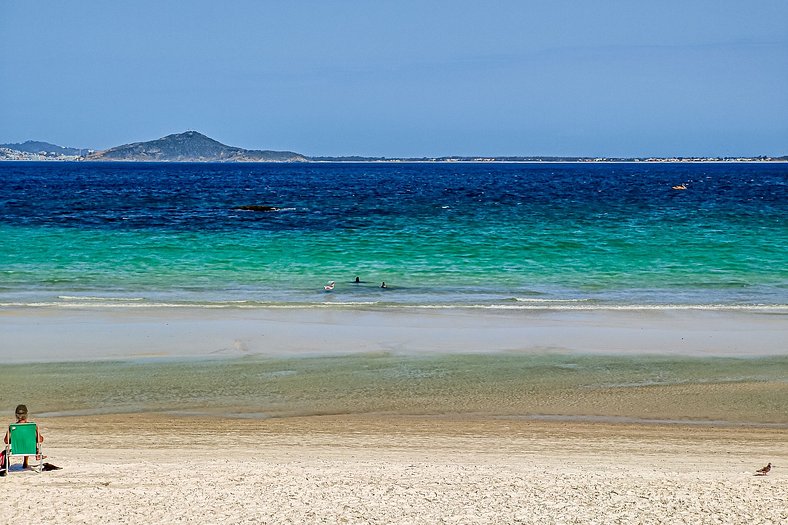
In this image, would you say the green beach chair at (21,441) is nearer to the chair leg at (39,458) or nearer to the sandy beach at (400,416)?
the chair leg at (39,458)

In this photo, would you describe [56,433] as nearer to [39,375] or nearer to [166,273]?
[39,375]

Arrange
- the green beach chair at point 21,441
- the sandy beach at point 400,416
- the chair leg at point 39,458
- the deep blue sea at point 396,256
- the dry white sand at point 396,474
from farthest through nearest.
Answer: the deep blue sea at point 396,256, the chair leg at point 39,458, the green beach chair at point 21,441, the sandy beach at point 400,416, the dry white sand at point 396,474

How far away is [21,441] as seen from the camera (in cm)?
919

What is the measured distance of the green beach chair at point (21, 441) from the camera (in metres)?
9.15

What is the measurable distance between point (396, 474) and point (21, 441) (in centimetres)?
384

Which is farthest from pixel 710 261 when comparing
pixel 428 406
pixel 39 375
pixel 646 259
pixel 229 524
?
pixel 229 524

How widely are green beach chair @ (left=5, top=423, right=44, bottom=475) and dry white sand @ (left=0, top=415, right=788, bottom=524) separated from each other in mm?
254

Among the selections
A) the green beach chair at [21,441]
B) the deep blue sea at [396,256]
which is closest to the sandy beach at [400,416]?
the green beach chair at [21,441]

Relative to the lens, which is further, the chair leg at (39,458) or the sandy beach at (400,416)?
Result: the chair leg at (39,458)

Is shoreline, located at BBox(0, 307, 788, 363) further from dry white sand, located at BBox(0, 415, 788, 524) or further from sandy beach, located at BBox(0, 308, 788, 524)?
dry white sand, located at BBox(0, 415, 788, 524)

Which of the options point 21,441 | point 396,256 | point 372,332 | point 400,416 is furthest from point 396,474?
point 396,256

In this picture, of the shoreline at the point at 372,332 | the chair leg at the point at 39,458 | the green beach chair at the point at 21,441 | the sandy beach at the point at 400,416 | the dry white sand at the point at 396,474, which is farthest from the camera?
the shoreline at the point at 372,332

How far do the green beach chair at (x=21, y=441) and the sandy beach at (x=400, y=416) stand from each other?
242mm

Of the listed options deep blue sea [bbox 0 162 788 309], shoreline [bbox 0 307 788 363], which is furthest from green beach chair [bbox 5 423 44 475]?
deep blue sea [bbox 0 162 788 309]
